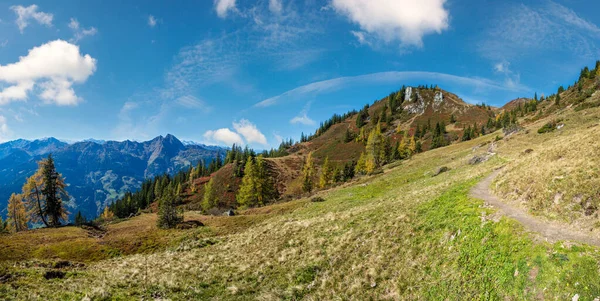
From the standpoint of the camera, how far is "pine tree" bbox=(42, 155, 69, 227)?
191 ft

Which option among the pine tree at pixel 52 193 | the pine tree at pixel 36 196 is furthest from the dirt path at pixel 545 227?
the pine tree at pixel 36 196

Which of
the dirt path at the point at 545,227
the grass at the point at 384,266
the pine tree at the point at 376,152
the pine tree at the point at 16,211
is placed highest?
the pine tree at the point at 376,152

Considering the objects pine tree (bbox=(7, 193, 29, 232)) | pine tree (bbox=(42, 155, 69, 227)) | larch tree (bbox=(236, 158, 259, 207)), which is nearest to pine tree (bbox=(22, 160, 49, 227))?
pine tree (bbox=(42, 155, 69, 227))

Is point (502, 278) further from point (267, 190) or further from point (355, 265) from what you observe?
point (267, 190)

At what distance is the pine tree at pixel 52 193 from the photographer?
58094 millimetres

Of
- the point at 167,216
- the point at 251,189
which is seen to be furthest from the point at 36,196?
the point at 251,189

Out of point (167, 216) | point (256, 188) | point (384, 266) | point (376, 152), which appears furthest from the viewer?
point (376, 152)

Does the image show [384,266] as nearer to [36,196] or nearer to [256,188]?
[256,188]

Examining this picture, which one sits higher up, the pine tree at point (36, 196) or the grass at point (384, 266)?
the pine tree at point (36, 196)

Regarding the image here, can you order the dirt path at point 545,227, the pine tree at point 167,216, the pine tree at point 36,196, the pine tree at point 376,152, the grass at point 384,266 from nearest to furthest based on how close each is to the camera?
the grass at point 384,266 < the dirt path at point 545,227 < the pine tree at point 167,216 < the pine tree at point 36,196 < the pine tree at point 376,152

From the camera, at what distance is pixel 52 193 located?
58.8m

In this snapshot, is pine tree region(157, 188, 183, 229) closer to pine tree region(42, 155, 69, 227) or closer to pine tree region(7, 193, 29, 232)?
pine tree region(42, 155, 69, 227)

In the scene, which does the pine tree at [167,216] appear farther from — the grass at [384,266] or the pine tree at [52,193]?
the pine tree at [52,193]

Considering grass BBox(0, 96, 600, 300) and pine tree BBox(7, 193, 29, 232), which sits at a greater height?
pine tree BBox(7, 193, 29, 232)
